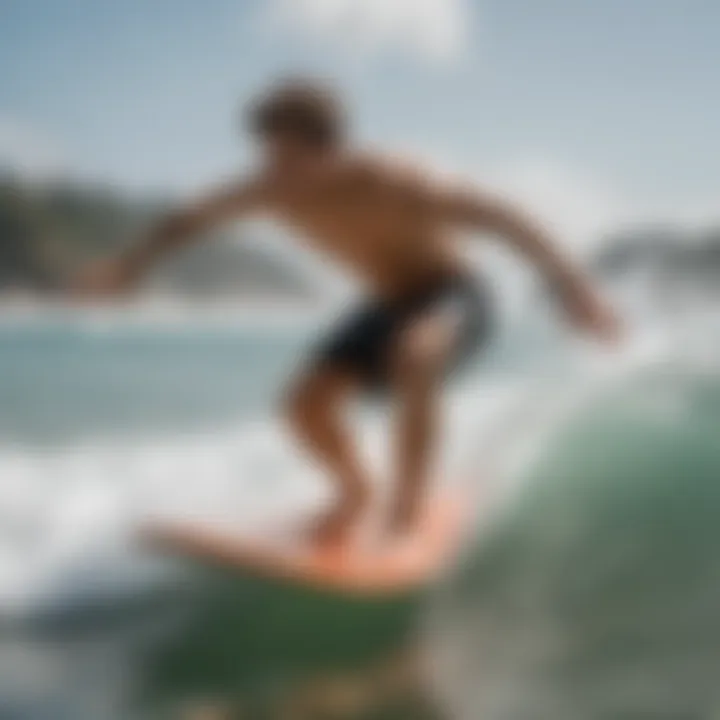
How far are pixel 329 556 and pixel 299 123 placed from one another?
13.8 inches

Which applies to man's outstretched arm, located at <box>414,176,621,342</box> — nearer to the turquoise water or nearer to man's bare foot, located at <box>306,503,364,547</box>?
the turquoise water

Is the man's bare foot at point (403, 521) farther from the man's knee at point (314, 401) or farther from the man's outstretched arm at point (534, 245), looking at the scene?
the man's outstretched arm at point (534, 245)

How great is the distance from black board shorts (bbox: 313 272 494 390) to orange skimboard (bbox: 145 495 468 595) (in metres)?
0.14

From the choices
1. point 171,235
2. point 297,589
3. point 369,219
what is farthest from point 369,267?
point 297,589

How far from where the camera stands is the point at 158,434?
97cm

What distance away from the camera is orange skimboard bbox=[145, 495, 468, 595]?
2.79 feet

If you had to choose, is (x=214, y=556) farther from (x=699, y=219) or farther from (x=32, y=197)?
(x=699, y=219)

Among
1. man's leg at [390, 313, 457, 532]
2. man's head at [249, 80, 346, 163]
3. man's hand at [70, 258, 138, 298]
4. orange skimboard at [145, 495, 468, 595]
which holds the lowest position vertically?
orange skimboard at [145, 495, 468, 595]

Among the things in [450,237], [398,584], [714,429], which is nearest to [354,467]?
[398,584]

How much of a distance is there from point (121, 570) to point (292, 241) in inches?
12.6

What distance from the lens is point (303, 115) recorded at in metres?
0.83

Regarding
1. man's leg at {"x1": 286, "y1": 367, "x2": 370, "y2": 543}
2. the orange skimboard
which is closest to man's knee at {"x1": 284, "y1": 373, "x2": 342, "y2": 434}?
man's leg at {"x1": 286, "y1": 367, "x2": 370, "y2": 543}

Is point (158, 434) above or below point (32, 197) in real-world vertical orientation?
below

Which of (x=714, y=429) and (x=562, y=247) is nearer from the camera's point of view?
(x=562, y=247)
